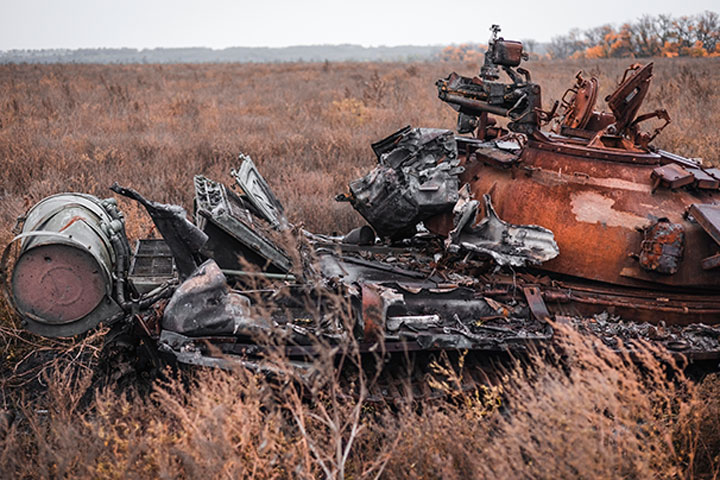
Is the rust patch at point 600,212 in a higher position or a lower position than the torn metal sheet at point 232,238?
higher

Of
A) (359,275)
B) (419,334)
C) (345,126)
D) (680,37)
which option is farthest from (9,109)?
(680,37)

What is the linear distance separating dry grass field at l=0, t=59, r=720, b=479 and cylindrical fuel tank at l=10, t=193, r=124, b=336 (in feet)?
1.43

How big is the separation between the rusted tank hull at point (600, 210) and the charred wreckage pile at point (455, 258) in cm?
1

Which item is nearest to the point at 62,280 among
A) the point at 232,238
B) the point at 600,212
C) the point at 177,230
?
the point at 177,230

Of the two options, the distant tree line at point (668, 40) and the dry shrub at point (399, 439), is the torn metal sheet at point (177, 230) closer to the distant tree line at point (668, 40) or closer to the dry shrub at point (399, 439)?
the dry shrub at point (399, 439)

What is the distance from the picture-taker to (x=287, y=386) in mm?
3871

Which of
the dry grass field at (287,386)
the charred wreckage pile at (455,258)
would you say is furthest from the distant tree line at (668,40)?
the charred wreckage pile at (455,258)

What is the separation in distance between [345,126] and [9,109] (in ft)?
27.5

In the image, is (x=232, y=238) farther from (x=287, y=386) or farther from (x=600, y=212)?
(x=600, y=212)

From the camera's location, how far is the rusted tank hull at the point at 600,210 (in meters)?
4.32

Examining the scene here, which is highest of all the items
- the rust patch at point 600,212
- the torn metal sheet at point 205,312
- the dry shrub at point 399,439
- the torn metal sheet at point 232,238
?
the rust patch at point 600,212

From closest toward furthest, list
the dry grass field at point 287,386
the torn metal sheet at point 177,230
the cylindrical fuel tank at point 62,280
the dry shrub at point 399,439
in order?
the dry shrub at point 399,439 < the dry grass field at point 287,386 < the cylindrical fuel tank at point 62,280 < the torn metal sheet at point 177,230

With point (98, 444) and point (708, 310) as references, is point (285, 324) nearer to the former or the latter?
point (98, 444)

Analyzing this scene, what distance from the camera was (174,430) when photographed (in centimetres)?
354
